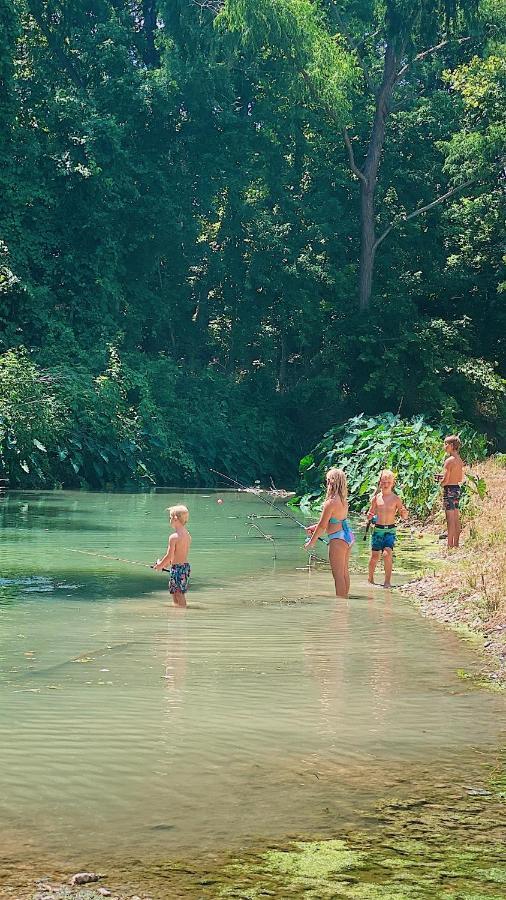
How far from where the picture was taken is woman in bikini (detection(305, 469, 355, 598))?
13164 mm

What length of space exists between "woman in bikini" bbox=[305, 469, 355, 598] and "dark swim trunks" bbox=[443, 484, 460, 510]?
448cm

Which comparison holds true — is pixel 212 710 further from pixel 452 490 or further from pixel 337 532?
pixel 452 490

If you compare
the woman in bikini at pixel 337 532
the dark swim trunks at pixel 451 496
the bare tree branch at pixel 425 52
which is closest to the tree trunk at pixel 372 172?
the bare tree branch at pixel 425 52

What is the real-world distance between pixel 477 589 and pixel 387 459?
37.6ft

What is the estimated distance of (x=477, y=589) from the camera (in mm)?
12391

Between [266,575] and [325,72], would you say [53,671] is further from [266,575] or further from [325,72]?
[325,72]

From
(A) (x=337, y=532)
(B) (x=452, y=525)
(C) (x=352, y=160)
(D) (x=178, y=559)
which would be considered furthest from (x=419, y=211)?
(D) (x=178, y=559)

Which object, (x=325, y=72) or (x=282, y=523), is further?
(x=325, y=72)

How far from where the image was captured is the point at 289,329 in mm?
41906

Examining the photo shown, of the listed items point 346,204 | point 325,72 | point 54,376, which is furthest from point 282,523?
point 346,204

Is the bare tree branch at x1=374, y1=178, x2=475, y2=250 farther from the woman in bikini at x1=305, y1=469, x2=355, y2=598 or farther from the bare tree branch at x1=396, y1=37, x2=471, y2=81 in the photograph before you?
the woman in bikini at x1=305, y1=469, x2=355, y2=598

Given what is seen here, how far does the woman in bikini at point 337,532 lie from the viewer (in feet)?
43.2

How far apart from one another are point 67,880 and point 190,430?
33697 mm

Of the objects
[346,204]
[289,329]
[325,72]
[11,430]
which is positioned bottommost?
[11,430]
